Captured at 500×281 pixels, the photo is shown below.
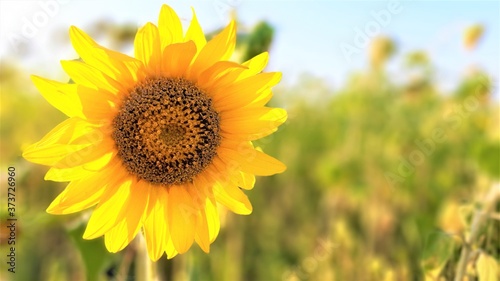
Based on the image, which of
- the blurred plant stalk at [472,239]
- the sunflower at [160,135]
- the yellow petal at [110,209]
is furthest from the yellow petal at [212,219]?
the blurred plant stalk at [472,239]

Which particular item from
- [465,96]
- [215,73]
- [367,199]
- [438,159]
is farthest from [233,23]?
[438,159]

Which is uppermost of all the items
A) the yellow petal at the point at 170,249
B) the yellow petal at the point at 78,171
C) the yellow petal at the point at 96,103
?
the yellow petal at the point at 96,103

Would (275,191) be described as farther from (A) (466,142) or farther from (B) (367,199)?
(A) (466,142)

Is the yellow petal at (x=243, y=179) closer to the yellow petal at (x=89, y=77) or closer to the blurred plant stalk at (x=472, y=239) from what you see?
the yellow petal at (x=89, y=77)

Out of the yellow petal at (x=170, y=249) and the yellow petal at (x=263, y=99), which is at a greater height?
the yellow petal at (x=263, y=99)

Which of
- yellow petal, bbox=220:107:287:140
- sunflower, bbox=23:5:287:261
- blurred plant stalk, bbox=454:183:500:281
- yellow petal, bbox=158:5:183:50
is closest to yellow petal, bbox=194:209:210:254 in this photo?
sunflower, bbox=23:5:287:261

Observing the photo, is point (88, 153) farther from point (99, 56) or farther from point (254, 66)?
point (254, 66)

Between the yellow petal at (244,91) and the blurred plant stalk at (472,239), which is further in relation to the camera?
the blurred plant stalk at (472,239)
